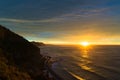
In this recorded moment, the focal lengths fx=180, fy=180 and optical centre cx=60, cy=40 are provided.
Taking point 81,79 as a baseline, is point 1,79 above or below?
above

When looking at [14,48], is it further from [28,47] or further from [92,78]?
[92,78]

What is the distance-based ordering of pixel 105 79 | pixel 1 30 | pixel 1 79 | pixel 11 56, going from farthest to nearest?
pixel 105 79 < pixel 1 30 < pixel 11 56 < pixel 1 79

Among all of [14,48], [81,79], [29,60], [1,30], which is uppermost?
[1,30]

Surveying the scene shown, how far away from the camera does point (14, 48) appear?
4344 cm

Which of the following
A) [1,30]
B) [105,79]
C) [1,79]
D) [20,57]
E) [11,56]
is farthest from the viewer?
[105,79]

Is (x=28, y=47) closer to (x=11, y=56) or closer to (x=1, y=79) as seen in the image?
(x=11, y=56)

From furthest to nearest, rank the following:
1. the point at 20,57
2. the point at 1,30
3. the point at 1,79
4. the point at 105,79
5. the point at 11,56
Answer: the point at 105,79 → the point at 1,30 → the point at 20,57 → the point at 11,56 → the point at 1,79

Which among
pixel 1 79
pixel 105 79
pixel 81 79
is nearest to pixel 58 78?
pixel 81 79

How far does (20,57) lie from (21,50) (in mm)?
3052

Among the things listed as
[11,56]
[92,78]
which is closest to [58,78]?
[92,78]

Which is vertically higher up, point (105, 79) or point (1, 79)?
point (1, 79)

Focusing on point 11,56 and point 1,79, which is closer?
point 1,79

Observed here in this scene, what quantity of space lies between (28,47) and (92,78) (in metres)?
19.6

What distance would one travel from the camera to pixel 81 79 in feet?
162
